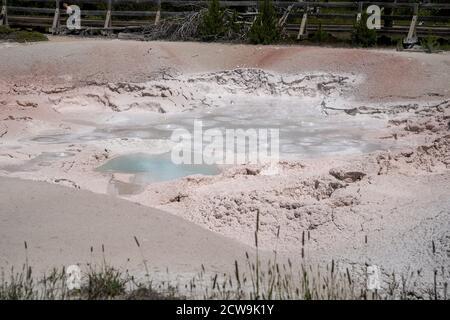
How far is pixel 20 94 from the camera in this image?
625 inches

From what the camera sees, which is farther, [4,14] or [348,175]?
[4,14]

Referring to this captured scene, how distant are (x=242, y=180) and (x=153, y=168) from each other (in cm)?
187

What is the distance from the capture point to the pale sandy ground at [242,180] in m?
7.09

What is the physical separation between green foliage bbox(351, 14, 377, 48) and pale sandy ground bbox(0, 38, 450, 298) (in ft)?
8.01

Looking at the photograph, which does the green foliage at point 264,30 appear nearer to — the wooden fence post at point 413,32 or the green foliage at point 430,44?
the wooden fence post at point 413,32

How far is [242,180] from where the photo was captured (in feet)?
32.2

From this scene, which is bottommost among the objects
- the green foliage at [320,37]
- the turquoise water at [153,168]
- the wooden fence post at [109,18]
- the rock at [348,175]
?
the turquoise water at [153,168]

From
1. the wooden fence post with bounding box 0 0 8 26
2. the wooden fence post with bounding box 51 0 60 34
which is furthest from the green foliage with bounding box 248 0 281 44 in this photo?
the wooden fence post with bounding box 0 0 8 26

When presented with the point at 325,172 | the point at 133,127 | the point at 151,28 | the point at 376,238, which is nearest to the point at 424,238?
the point at 376,238

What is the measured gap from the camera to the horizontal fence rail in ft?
67.2

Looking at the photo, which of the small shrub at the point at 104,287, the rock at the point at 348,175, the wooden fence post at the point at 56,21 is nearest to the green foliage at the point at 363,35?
the wooden fence post at the point at 56,21

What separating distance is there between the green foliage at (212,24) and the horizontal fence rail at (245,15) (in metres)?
1.16

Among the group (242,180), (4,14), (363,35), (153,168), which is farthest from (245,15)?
(242,180)

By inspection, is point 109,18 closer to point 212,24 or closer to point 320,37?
point 212,24
